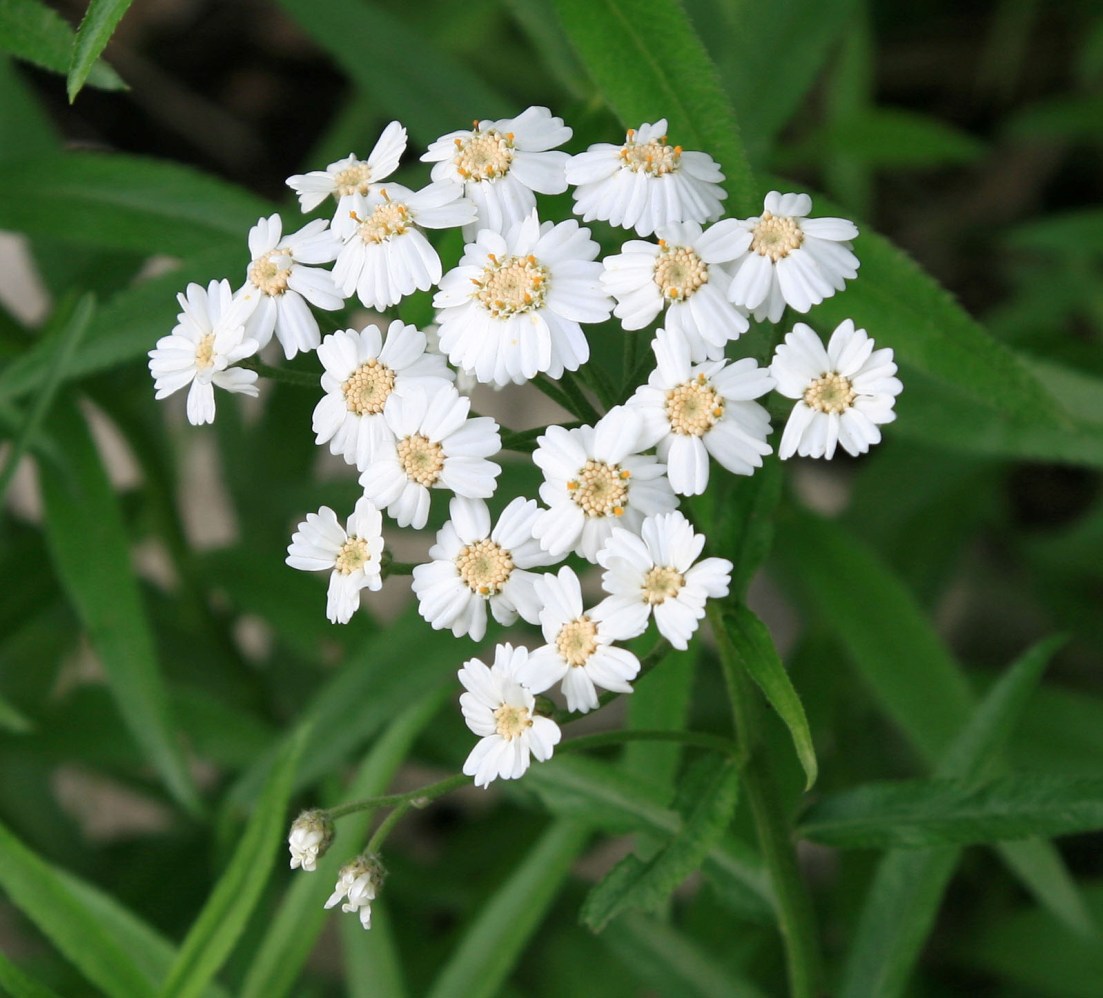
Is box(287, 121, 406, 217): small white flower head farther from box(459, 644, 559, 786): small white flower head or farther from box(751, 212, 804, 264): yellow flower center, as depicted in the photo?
box(459, 644, 559, 786): small white flower head

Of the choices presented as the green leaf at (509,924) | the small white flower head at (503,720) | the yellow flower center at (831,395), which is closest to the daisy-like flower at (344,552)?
the small white flower head at (503,720)

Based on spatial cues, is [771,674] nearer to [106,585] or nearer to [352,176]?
[352,176]

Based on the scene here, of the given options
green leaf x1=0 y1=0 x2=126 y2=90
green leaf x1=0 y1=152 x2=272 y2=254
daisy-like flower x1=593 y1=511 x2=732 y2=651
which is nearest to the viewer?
daisy-like flower x1=593 y1=511 x2=732 y2=651

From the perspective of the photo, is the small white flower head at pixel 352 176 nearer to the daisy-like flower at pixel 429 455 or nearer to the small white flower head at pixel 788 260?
the daisy-like flower at pixel 429 455

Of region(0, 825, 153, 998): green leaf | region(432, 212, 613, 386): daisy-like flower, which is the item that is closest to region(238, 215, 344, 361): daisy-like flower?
region(432, 212, 613, 386): daisy-like flower

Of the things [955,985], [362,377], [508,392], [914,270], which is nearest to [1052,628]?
[955,985]

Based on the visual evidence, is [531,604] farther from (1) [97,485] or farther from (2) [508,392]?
(2) [508,392]
